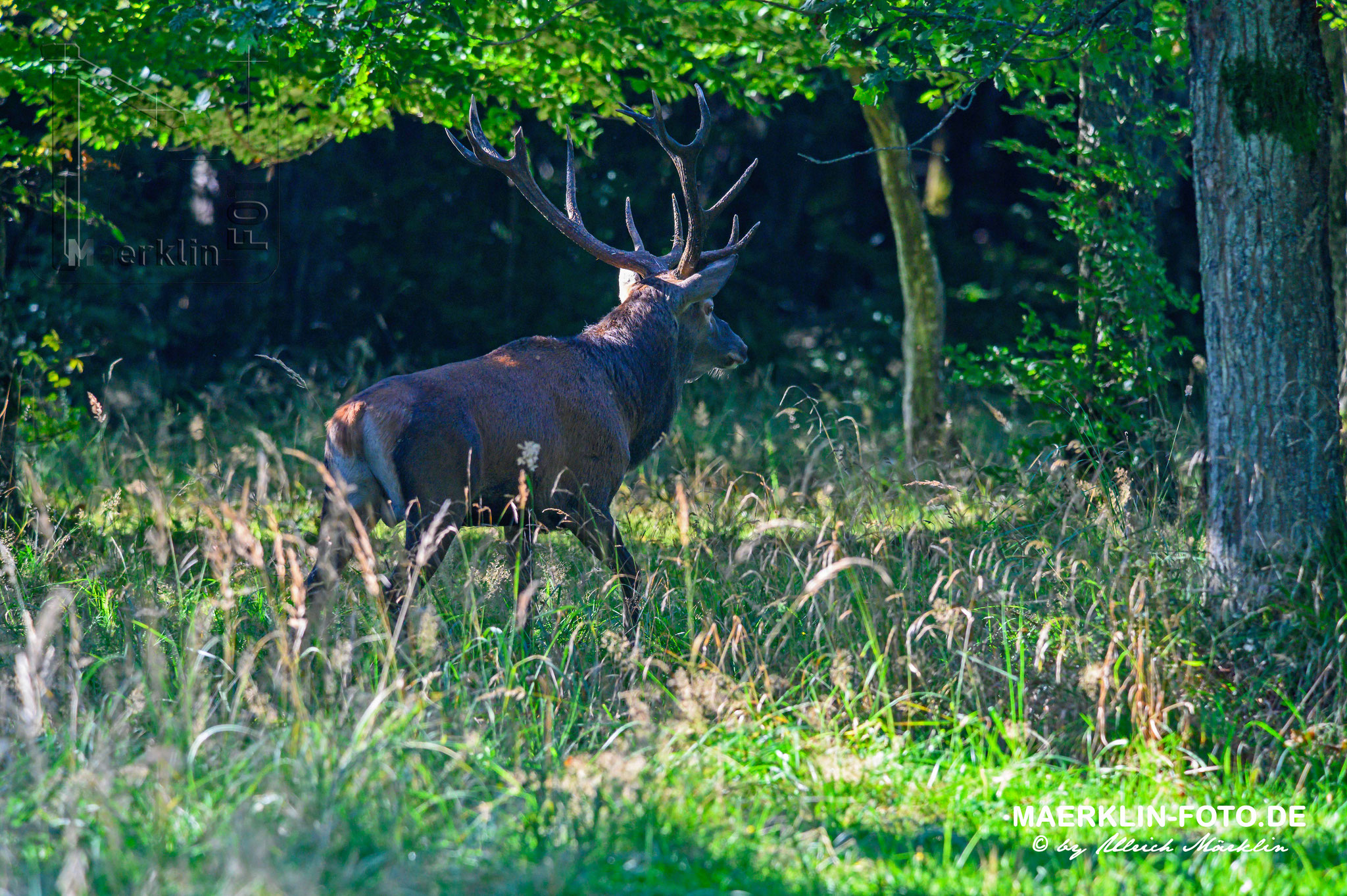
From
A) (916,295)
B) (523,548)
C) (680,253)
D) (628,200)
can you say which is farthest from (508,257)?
(523,548)

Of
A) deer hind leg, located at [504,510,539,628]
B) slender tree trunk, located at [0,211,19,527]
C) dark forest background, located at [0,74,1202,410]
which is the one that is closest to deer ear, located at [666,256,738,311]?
deer hind leg, located at [504,510,539,628]

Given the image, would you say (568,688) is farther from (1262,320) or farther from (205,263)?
(205,263)

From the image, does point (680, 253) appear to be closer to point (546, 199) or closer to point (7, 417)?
point (546, 199)

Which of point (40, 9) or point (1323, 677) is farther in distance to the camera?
point (40, 9)

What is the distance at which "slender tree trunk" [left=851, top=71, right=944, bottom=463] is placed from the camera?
8.80 meters

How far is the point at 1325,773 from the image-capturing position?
3.87 m

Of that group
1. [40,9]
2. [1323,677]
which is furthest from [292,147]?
[1323,677]

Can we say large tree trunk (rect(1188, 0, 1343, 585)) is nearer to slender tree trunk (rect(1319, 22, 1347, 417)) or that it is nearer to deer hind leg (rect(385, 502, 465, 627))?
slender tree trunk (rect(1319, 22, 1347, 417))

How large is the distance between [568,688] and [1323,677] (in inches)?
98.9

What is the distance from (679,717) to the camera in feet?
13.8

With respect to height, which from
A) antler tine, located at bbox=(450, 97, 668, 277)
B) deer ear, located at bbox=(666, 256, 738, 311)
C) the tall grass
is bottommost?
the tall grass

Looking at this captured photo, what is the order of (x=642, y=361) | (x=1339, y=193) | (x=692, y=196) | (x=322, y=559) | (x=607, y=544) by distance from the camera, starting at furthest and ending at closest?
(x=1339, y=193)
(x=692, y=196)
(x=642, y=361)
(x=607, y=544)
(x=322, y=559)

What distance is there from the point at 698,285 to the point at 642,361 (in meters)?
0.54

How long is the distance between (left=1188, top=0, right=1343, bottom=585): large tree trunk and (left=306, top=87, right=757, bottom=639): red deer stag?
83.8 inches
